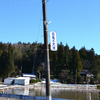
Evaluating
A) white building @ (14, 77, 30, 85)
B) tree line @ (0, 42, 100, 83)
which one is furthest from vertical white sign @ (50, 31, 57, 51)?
tree line @ (0, 42, 100, 83)

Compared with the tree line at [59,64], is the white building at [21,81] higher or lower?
lower

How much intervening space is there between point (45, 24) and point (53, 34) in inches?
24.3

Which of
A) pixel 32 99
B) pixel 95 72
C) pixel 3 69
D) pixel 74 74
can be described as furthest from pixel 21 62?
pixel 32 99

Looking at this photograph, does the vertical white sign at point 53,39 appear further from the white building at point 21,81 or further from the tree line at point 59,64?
the tree line at point 59,64

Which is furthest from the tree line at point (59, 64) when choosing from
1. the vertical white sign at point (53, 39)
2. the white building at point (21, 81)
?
the vertical white sign at point (53, 39)

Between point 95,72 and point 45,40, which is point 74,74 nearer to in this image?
point 95,72

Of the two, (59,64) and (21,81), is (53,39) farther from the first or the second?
(59,64)

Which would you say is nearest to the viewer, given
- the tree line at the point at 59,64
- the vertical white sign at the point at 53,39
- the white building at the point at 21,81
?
the vertical white sign at the point at 53,39

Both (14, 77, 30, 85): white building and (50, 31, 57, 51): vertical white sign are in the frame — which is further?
(14, 77, 30, 85): white building

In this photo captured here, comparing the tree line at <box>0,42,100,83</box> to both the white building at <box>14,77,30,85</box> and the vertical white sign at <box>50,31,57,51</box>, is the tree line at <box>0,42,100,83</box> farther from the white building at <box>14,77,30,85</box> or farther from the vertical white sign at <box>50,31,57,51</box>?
the vertical white sign at <box>50,31,57,51</box>

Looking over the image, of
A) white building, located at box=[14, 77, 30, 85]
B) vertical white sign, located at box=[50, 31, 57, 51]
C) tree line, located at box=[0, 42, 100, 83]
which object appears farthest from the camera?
tree line, located at box=[0, 42, 100, 83]

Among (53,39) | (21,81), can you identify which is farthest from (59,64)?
(53,39)

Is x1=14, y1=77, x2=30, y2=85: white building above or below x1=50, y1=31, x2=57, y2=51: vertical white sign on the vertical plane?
below

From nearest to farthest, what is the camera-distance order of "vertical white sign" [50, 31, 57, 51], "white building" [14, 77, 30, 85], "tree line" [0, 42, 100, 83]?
"vertical white sign" [50, 31, 57, 51] < "white building" [14, 77, 30, 85] < "tree line" [0, 42, 100, 83]
